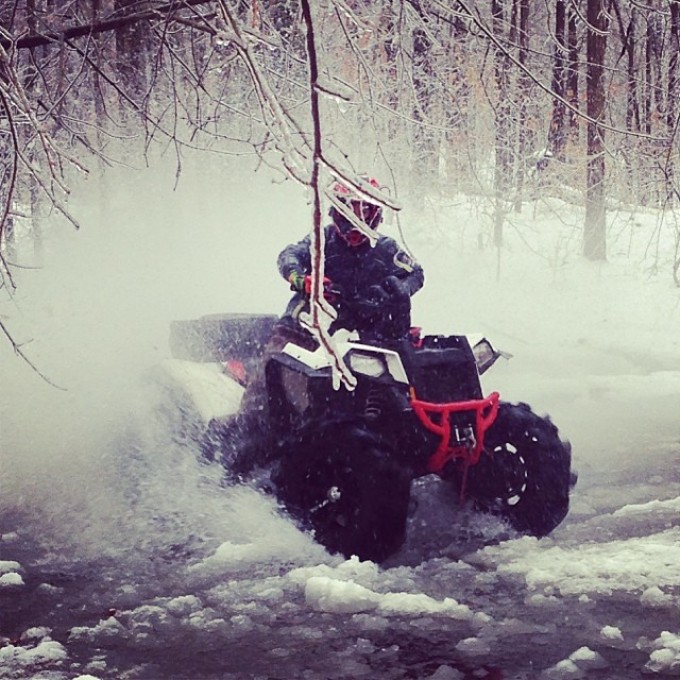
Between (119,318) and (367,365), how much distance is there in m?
8.59

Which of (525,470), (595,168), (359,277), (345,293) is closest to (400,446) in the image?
(525,470)

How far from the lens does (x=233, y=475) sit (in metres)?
5.34

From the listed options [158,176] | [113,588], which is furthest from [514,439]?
[158,176]

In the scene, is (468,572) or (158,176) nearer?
(468,572)

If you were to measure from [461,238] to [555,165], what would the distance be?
7.41 ft

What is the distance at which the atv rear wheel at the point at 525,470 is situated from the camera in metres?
4.55

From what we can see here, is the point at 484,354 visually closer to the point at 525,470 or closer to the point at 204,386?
the point at 525,470

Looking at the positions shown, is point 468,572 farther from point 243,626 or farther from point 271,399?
point 271,399

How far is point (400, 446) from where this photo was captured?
4.59 meters

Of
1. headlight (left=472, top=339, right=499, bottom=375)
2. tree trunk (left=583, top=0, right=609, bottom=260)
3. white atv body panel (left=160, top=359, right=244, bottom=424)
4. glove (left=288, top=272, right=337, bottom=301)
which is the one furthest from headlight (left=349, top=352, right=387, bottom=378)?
tree trunk (left=583, top=0, right=609, bottom=260)

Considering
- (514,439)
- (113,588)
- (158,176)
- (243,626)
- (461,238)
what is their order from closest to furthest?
1. (243,626)
2. (113,588)
3. (514,439)
4. (461,238)
5. (158,176)

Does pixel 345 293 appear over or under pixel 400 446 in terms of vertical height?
over

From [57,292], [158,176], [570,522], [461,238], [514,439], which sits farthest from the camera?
[158,176]

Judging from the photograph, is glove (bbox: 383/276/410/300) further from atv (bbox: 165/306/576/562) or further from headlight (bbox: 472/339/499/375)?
headlight (bbox: 472/339/499/375)
